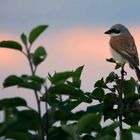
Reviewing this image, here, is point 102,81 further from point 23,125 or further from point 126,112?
point 23,125

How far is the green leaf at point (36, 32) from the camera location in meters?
2.96

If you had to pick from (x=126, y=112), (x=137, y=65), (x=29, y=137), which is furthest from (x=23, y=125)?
(x=137, y=65)

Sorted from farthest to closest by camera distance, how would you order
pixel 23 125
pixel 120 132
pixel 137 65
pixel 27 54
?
pixel 137 65
pixel 120 132
pixel 27 54
pixel 23 125

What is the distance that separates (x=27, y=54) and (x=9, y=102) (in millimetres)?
264

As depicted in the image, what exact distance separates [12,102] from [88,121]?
1.17 ft

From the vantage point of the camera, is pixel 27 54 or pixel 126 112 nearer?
pixel 27 54

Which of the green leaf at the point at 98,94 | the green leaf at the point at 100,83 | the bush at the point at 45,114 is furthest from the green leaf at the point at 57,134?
the green leaf at the point at 100,83

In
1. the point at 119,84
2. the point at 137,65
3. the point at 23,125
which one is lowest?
the point at 137,65

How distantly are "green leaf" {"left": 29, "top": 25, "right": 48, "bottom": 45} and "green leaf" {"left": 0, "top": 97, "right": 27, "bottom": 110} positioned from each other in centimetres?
37

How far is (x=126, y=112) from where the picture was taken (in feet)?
17.2

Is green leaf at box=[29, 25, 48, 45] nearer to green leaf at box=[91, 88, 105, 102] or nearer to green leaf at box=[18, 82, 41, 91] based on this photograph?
green leaf at box=[18, 82, 41, 91]

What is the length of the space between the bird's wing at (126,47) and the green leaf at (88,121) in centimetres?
1110

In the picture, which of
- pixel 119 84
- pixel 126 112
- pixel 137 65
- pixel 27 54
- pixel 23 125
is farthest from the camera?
pixel 137 65

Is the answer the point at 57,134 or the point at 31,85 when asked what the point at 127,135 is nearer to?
the point at 57,134
